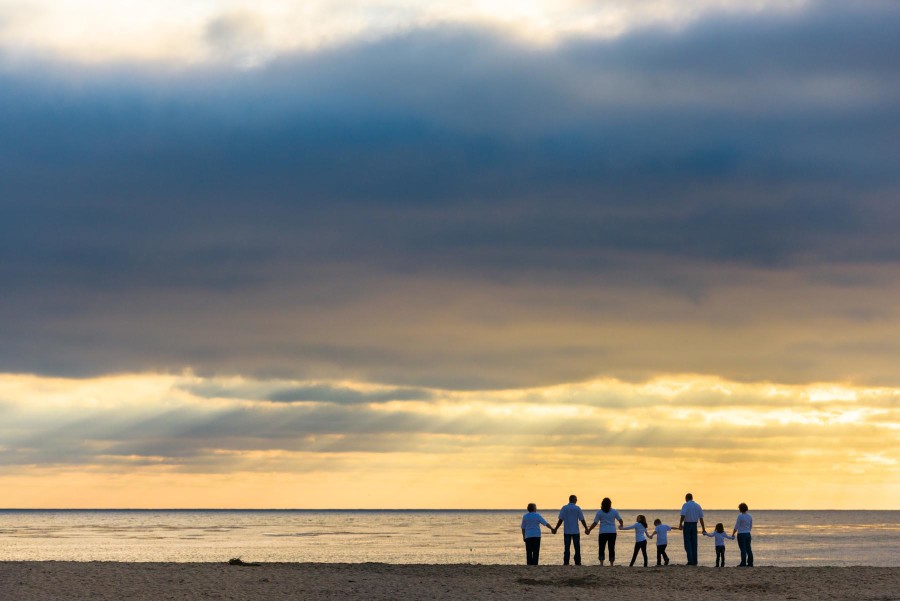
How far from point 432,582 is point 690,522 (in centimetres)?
1044

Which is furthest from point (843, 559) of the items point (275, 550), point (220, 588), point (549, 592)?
point (220, 588)

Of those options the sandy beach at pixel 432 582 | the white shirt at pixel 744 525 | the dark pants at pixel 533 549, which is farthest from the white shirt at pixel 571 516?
the white shirt at pixel 744 525

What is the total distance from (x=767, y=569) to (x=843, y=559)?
106 feet

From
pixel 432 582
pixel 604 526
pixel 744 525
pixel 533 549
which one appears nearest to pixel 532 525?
pixel 533 549

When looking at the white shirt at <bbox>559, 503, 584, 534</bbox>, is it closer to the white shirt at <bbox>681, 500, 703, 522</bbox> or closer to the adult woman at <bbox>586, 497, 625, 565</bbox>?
the adult woman at <bbox>586, 497, 625, 565</bbox>

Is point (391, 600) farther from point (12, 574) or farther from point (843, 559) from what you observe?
point (843, 559)

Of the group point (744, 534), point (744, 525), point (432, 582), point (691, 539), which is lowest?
point (432, 582)

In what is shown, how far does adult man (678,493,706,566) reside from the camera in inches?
1435

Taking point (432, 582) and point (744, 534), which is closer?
point (432, 582)

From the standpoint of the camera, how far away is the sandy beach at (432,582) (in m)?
27.8

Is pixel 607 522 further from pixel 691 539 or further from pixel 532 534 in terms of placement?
pixel 691 539

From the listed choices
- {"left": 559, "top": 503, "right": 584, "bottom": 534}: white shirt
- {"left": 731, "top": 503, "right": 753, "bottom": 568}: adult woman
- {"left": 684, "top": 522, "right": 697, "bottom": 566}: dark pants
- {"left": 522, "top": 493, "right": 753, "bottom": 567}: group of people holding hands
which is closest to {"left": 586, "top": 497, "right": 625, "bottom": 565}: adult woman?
{"left": 522, "top": 493, "right": 753, "bottom": 567}: group of people holding hands

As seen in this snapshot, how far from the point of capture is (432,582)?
30.7 m

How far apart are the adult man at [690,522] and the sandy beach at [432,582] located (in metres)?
1.81
